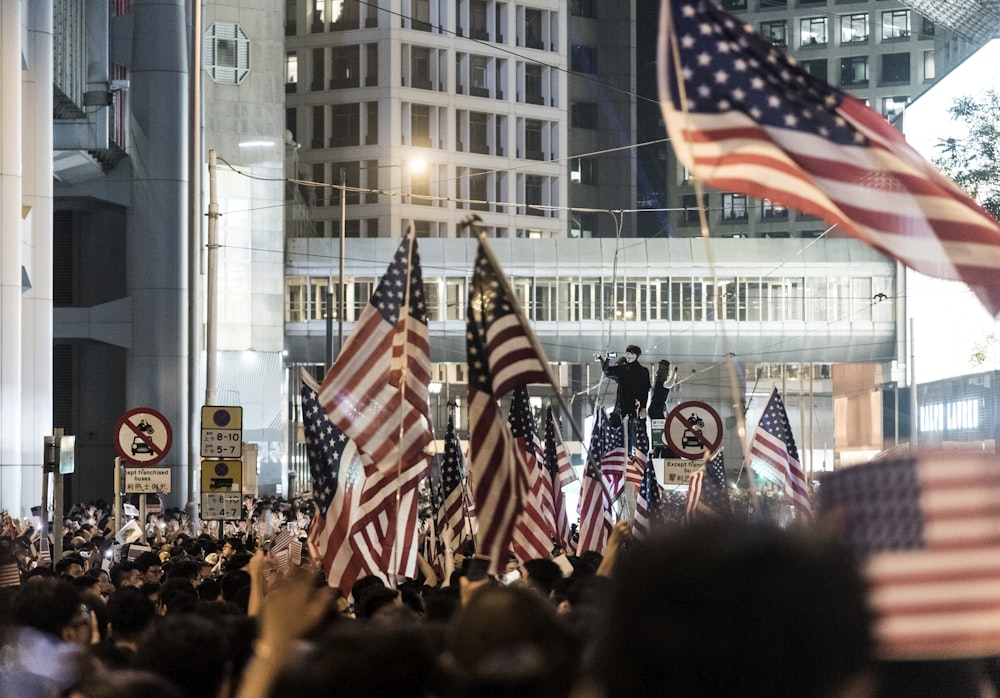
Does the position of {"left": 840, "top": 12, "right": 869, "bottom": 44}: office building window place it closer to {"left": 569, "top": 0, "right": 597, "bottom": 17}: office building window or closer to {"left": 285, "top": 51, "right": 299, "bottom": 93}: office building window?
{"left": 569, "top": 0, "right": 597, "bottom": 17}: office building window

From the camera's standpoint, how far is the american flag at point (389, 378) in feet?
40.7

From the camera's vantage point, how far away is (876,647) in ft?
8.16

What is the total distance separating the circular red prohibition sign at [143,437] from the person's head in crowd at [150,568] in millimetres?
5979

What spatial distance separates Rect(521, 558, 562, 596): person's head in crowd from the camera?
10.2 m

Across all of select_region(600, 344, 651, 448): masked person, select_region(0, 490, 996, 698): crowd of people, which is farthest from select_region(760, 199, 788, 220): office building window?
select_region(0, 490, 996, 698): crowd of people

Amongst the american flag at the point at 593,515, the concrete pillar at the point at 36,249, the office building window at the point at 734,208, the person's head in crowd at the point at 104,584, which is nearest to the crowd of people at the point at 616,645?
the person's head in crowd at the point at 104,584

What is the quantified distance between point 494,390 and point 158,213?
3911 centimetres

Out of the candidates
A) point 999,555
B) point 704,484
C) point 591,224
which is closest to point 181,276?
point 704,484

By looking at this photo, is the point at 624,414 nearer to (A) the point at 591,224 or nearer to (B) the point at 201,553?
(B) the point at 201,553

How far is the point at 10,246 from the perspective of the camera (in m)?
29.3

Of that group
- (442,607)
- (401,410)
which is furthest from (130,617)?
(401,410)

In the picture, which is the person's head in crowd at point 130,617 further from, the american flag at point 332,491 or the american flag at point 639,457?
the american flag at point 639,457

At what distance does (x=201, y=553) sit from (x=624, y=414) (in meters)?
6.72

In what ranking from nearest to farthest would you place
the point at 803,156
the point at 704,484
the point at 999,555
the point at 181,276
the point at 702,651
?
the point at 702,651
the point at 999,555
the point at 803,156
the point at 704,484
the point at 181,276
